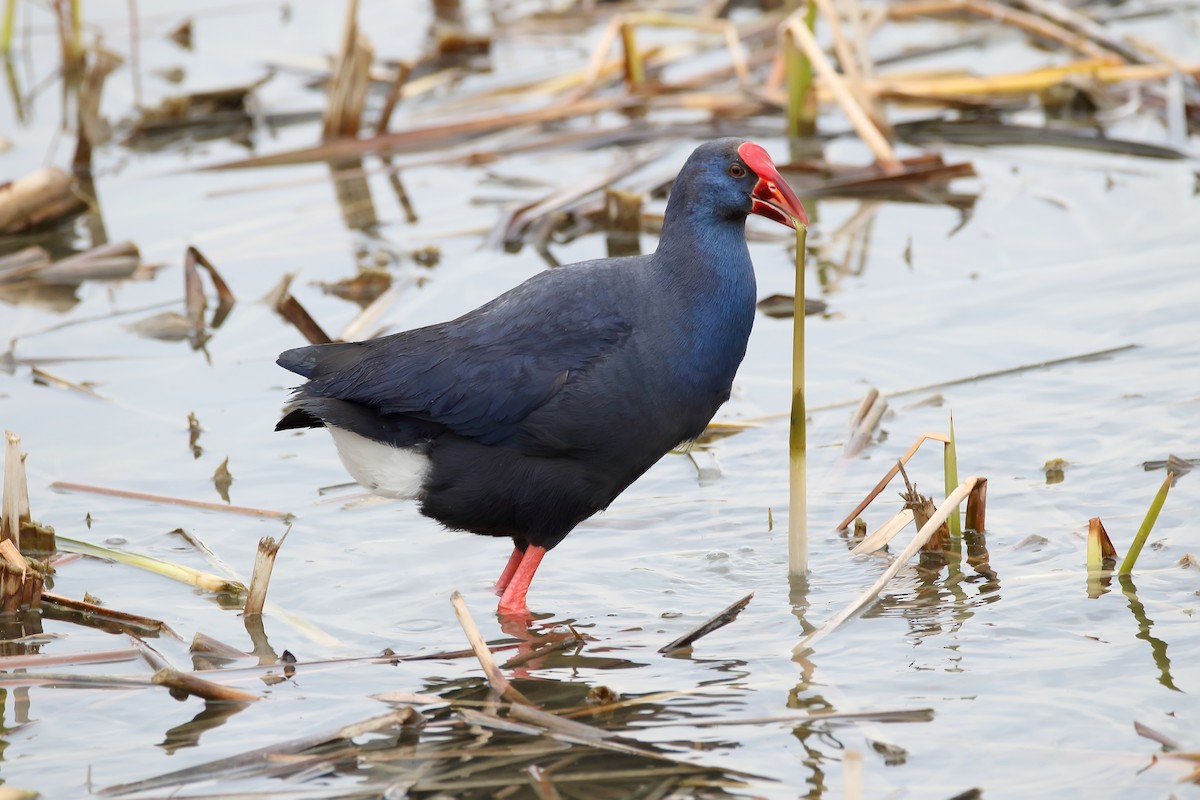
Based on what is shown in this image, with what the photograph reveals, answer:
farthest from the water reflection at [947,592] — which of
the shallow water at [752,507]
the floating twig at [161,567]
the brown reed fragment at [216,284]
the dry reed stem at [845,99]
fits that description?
the brown reed fragment at [216,284]

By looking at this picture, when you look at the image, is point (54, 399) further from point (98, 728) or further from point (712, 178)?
point (712, 178)

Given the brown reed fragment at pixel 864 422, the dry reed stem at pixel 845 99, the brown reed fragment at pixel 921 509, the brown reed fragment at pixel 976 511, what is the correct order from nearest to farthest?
the brown reed fragment at pixel 921 509 → the brown reed fragment at pixel 976 511 → the brown reed fragment at pixel 864 422 → the dry reed stem at pixel 845 99

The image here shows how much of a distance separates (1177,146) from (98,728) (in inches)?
226

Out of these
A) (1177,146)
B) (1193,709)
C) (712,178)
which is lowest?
(1193,709)

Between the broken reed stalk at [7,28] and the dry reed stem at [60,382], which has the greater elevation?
the broken reed stalk at [7,28]

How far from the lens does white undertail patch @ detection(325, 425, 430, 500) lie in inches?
169

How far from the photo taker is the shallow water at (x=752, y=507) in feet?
11.4

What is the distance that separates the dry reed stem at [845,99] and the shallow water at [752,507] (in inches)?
11.6

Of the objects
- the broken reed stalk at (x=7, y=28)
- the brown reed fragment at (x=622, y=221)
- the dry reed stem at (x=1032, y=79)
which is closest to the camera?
the brown reed fragment at (x=622, y=221)

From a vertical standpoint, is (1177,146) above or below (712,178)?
below

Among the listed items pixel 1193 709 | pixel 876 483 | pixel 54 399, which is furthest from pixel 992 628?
pixel 54 399

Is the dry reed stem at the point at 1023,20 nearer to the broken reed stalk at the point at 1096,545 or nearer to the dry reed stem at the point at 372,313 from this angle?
the dry reed stem at the point at 372,313

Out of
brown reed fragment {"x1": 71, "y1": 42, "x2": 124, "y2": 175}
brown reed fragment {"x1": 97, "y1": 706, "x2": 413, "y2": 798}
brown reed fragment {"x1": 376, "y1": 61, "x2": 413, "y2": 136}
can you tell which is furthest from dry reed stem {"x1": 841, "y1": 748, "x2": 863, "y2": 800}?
brown reed fragment {"x1": 71, "y1": 42, "x2": 124, "y2": 175}

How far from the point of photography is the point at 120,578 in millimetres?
4422
